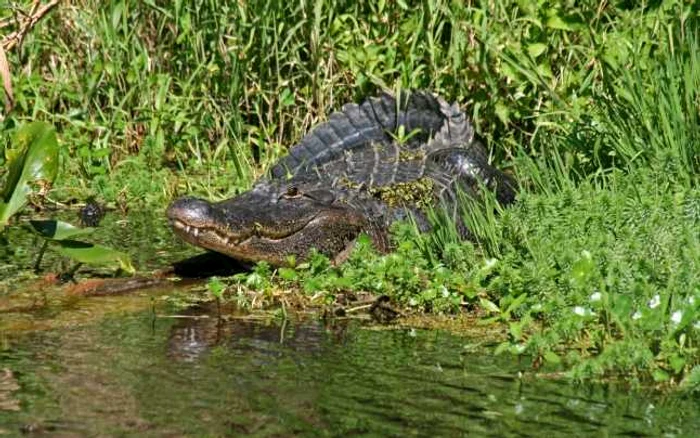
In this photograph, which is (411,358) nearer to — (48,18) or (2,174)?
(2,174)

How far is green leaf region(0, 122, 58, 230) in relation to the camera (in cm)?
658

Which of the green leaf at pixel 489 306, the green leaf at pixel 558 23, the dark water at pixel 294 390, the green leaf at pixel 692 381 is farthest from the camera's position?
the green leaf at pixel 558 23

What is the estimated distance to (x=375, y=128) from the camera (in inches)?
351

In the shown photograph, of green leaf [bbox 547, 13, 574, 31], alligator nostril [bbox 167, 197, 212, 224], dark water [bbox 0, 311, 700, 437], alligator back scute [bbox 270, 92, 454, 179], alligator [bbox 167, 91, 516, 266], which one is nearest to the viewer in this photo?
dark water [bbox 0, 311, 700, 437]

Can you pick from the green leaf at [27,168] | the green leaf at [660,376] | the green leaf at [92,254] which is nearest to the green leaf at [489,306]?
the green leaf at [660,376]

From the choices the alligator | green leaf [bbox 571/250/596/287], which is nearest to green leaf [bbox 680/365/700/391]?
green leaf [bbox 571/250/596/287]

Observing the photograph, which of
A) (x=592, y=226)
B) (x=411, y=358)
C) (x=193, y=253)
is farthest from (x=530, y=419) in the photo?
(x=193, y=253)

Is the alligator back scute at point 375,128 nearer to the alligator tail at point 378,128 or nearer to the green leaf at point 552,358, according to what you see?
the alligator tail at point 378,128

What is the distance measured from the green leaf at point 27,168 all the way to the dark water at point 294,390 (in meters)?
0.90

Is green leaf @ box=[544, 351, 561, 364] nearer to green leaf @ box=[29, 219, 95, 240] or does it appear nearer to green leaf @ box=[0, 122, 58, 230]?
green leaf @ box=[29, 219, 95, 240]

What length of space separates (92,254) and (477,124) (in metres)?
3.24

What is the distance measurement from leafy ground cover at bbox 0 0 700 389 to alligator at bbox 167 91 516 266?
0.97 feet

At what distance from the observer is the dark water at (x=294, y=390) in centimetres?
440

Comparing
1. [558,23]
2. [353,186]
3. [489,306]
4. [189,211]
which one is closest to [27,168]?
[189,211]
